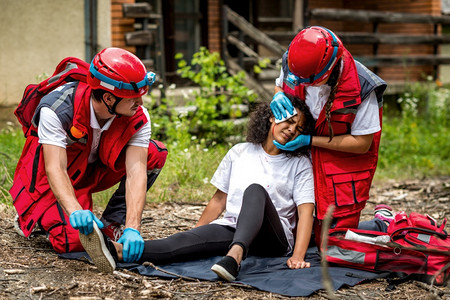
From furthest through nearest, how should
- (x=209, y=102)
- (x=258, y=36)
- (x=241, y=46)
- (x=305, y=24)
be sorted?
(x=305, y=24) → (x=258, y=36) → (x=241, y=46) → (x=209, y=102)

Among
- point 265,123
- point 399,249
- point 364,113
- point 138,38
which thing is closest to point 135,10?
point 138,38

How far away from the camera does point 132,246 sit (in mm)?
3535

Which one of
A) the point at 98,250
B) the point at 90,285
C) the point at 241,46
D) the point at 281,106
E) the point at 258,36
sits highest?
the point at 281,106

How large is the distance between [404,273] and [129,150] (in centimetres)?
175

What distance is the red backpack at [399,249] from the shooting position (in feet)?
12.0

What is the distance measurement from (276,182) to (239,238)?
1.72 ft

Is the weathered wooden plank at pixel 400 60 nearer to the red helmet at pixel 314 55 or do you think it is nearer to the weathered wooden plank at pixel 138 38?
the weathered wooden plank at pixel 138 38

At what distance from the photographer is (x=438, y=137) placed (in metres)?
9.48

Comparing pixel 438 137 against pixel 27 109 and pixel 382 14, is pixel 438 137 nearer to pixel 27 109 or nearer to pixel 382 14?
pixel 382 14

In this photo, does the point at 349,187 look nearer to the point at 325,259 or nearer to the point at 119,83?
the point at 119,83

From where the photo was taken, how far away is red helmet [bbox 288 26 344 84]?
3547 millimetres

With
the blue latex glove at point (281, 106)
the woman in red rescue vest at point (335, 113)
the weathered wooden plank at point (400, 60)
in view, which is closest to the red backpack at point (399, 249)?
the woman in red rescue vest at point (335, 113)

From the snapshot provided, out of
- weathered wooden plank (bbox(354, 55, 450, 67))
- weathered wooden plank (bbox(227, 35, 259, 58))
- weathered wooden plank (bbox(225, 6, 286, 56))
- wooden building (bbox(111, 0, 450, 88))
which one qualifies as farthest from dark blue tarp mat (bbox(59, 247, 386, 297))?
weathered wooden plank (bbox(354, 55, 450, 67))

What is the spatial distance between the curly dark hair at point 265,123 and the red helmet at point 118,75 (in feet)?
2.56
